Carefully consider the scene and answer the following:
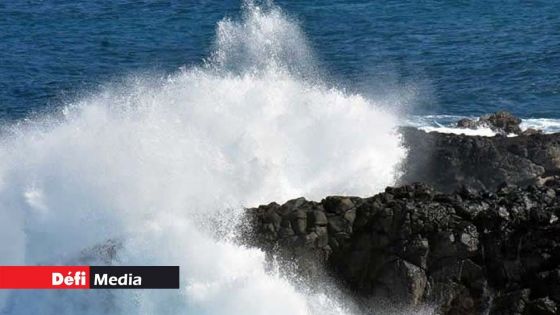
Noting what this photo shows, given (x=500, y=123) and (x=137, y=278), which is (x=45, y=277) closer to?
(x=137, y=278)

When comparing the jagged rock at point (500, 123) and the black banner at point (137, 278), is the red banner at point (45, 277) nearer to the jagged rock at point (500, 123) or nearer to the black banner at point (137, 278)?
the black banner at point (137, 278)

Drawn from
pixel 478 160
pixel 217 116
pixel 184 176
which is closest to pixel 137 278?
pixel 184 176

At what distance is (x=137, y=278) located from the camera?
36.0m

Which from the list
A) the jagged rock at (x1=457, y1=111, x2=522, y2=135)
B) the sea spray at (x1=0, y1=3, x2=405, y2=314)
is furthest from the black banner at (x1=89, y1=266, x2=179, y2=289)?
the jagged rock at (x1=457, y1=111, x2=522, y2=135)

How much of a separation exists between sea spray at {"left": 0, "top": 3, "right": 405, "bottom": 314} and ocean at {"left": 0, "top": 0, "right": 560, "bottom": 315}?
0.07 metres

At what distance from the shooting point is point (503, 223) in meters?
36.0

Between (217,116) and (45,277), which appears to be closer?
(45,277)

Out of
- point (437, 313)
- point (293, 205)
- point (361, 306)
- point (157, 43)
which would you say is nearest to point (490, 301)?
point (437, 313)

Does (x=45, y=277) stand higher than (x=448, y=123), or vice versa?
(x=448, y=123)

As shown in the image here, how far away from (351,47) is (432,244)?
110 ft

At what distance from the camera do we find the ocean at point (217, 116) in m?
37.2

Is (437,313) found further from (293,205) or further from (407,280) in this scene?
(293,205)

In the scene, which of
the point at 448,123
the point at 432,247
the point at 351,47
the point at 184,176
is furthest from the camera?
the point at 351,47

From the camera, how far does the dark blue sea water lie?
61.1 m
